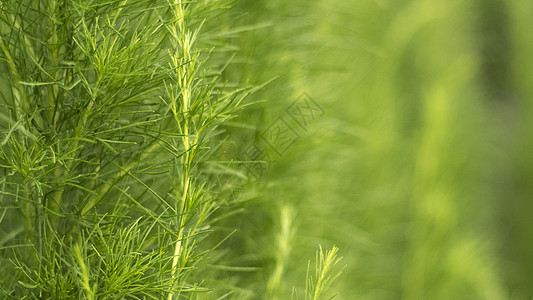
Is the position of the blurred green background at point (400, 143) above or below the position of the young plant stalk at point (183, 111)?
below

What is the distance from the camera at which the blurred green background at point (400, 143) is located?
601mm

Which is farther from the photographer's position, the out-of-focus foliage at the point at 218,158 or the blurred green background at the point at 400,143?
the blurred green background at the point at 400,143

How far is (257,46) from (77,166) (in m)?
0.24

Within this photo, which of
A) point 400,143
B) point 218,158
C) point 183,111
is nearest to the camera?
point 183,111

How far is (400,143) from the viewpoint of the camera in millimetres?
1371

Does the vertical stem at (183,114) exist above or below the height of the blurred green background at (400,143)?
above

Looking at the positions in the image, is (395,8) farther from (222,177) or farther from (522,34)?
(222,177)

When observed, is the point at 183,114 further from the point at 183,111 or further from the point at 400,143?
the point at 400,143

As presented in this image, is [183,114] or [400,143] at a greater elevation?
[183,114]

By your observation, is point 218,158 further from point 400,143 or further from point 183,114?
point 400,143

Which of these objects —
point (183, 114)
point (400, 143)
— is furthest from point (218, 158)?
point (400, 143)

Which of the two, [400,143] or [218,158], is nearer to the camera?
[218,158]

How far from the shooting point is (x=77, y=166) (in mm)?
379

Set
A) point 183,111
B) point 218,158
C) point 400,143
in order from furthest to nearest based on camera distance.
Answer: point 400,143
point 218,158
point 183,111
